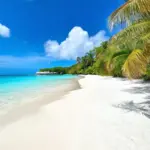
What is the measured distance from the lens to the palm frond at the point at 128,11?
414cm

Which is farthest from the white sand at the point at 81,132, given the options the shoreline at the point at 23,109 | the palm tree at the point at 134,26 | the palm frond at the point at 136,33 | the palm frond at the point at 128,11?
the palm frond at the point at 128,11

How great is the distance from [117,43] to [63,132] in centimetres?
368

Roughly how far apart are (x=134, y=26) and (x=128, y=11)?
577 millimetres

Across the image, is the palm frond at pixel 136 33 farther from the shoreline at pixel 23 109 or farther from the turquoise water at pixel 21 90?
the turquoise water at pixel 21 90

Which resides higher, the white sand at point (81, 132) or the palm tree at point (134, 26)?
the palm tree at point (134, 26)

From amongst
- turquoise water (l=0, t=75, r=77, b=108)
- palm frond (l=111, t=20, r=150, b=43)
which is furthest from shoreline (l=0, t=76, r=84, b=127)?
palm frond (l=111, t=20, r=150, b=43)

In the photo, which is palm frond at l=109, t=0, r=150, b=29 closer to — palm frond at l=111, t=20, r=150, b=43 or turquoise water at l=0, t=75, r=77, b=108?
palm frond at l=111, t=20, r=150, b=43

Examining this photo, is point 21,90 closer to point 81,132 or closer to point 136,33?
point 136,33

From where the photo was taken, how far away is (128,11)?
14.7 feet

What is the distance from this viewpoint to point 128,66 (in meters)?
5.30

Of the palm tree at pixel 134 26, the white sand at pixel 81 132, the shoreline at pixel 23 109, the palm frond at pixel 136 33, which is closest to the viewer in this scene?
the white sand at pixel 81 132

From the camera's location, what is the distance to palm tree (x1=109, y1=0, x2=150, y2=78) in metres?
4.34

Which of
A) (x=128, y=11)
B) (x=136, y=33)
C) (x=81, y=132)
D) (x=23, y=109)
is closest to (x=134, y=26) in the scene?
(x=136, y=33)

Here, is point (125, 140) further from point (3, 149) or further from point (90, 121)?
point (3, 149)
